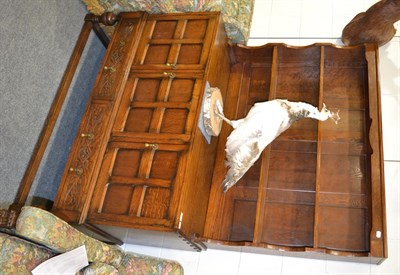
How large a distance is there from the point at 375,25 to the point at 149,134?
4.91 ft

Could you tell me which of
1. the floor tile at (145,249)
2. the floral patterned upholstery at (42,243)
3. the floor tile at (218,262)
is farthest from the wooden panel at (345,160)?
the floral patterned upholstery at (42,243)

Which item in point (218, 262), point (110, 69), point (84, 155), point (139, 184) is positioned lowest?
point (218, 262)

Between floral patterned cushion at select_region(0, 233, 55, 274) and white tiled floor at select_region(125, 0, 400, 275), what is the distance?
0.87 m

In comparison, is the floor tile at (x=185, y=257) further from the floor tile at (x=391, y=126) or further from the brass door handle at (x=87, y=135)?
the floor tile at (x=391, y=126)

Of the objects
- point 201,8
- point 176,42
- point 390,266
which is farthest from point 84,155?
point 390,266

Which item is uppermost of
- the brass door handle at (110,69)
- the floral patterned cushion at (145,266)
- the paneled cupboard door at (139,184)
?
the brass door handle at (110,69)

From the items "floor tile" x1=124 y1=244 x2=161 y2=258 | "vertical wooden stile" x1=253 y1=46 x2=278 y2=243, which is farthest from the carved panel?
"vertical wooden stile" x1=253 y1=46 x2=278 y2=243

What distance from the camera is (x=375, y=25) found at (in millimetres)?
2318

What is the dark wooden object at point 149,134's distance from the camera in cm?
186

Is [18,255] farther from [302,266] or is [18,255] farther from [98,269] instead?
[302,266]

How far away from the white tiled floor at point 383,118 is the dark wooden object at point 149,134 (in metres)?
0.23

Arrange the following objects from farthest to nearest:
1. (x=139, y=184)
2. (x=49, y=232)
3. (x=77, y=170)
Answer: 1. (x=77, y=170)
2. (x=139, y=184)
3. (x=49, y=232)

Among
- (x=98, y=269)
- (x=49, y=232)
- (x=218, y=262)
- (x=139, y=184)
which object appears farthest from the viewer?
(x=218, y=262)

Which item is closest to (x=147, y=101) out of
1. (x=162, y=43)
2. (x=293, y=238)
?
(x=162, y=43)
